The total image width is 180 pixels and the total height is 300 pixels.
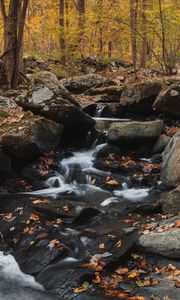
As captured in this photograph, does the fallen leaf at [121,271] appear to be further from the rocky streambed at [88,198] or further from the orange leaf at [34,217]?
the orange leaf at [34,217]

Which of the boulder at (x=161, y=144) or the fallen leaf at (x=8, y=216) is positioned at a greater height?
the boulder at (x=161, y=144)

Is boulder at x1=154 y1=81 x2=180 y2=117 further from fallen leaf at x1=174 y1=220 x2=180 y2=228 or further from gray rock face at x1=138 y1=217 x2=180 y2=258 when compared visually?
gray rock face at x1=138 y1=217 x2=180 y2=258

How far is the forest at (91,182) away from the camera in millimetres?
5465

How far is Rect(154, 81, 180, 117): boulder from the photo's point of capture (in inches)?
444

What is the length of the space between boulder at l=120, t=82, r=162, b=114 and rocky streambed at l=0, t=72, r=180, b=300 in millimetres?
34

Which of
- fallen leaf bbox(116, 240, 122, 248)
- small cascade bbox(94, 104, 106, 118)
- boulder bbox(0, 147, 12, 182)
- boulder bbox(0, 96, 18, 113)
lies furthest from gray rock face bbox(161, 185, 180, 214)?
small cascade bbox(94, 104, 106, 118)

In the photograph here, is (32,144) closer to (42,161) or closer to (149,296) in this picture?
(42,161)

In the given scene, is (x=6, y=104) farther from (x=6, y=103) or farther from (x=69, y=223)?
(x=69, y=223)

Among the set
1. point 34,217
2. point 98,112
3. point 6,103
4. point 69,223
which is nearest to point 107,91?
point 98,112

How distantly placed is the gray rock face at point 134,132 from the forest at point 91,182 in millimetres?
30

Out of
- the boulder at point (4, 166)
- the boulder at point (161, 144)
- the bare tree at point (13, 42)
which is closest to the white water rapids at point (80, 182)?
the boulder at point (4, 166)

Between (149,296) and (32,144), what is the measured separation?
17.9 feet

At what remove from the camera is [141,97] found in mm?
12531

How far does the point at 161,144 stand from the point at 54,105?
3.12 metres
